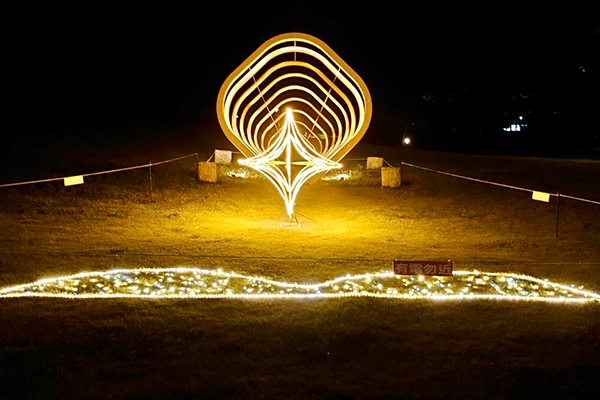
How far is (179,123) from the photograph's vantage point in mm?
42000

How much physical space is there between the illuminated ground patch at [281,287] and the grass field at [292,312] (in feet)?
1.06

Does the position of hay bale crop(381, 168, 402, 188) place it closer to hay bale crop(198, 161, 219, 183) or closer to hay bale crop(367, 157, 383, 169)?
hay bale crop(367, 157, 383, 169)

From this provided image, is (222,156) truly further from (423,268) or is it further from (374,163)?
(423,268)

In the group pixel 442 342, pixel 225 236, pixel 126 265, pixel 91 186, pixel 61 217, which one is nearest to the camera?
pixel 442 342

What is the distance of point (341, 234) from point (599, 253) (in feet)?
15.9

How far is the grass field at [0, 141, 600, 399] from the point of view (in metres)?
6.05

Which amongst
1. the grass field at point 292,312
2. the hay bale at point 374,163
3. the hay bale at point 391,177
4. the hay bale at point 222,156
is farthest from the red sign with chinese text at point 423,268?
the hay bale at point 222,156

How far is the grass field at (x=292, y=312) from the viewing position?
19.9ft

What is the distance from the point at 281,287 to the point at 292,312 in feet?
3.79

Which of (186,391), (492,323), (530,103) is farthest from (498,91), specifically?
(186,391)

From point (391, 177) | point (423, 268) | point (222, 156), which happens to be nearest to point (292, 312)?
point (423, 268)

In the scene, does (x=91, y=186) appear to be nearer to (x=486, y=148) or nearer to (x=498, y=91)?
(x=486, y=148)

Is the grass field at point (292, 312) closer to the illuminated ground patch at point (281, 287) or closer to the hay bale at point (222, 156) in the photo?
the illuminated ground patch at point (281, 287)

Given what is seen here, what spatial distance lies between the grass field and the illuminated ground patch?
0.32 metres
